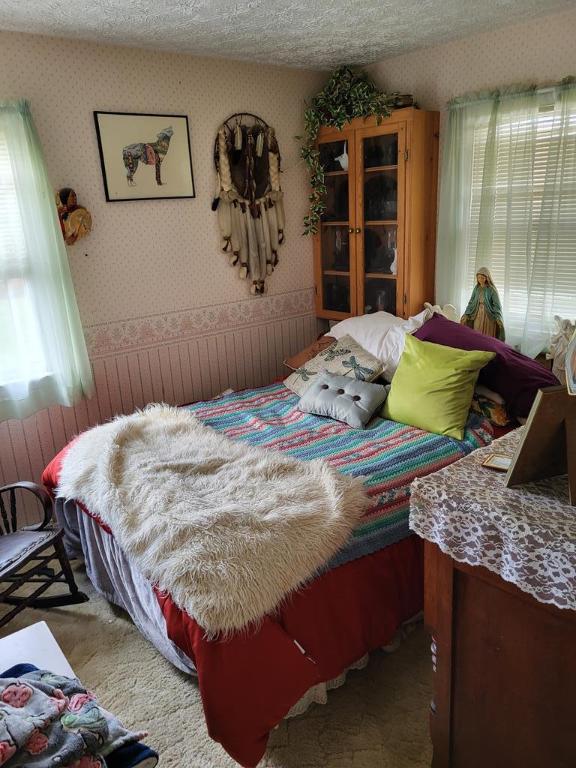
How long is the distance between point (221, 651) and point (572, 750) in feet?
2.95

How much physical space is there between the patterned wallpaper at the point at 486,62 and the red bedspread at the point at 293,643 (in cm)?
245

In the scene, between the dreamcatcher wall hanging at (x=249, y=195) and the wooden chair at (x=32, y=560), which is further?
the dreamcatcher wall hanging at (x=249, y=195)

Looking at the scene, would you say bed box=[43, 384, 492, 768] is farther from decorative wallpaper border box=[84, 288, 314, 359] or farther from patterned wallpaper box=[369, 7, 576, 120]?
patterned wallpaper box=[369, 7, 576, 120]

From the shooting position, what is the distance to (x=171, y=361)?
11.4ft

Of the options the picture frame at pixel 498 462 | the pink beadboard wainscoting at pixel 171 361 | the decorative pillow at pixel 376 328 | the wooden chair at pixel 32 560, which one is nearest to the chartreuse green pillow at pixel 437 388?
the decorative pillow at pixel 376 328

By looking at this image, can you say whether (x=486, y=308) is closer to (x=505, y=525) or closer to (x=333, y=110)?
(x=333, y=110)

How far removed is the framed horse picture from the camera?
9.96 ft

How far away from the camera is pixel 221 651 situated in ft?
5.33

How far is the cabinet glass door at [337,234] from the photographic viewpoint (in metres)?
3.72

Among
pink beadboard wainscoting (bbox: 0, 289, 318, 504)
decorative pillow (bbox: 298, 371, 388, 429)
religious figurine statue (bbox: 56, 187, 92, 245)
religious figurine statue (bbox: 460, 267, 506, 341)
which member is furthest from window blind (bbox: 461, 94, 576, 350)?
religious figurine statue (bbox: 56, 187, 92, 245)

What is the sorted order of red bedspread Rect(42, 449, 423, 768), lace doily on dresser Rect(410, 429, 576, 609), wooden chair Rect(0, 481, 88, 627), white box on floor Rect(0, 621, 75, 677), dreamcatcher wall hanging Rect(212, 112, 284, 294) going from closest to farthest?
lace doily on dresser Rect(410, 429, 576, 609) < white box on floor Rect(0, 621, 75, 677) < red bedspread Rect(42, 449, 423, 768) < wooden chair Rect(0, 481, 88, 627) < dreamcatcher wall hanging Rect(212, 112, 284, 294)

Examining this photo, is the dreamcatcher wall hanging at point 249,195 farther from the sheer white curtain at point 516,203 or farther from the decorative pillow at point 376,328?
the sheer white curtain at point 516,203

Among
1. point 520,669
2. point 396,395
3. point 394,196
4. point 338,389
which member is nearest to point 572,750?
point 520,669

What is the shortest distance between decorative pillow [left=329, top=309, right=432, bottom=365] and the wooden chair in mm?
1836
